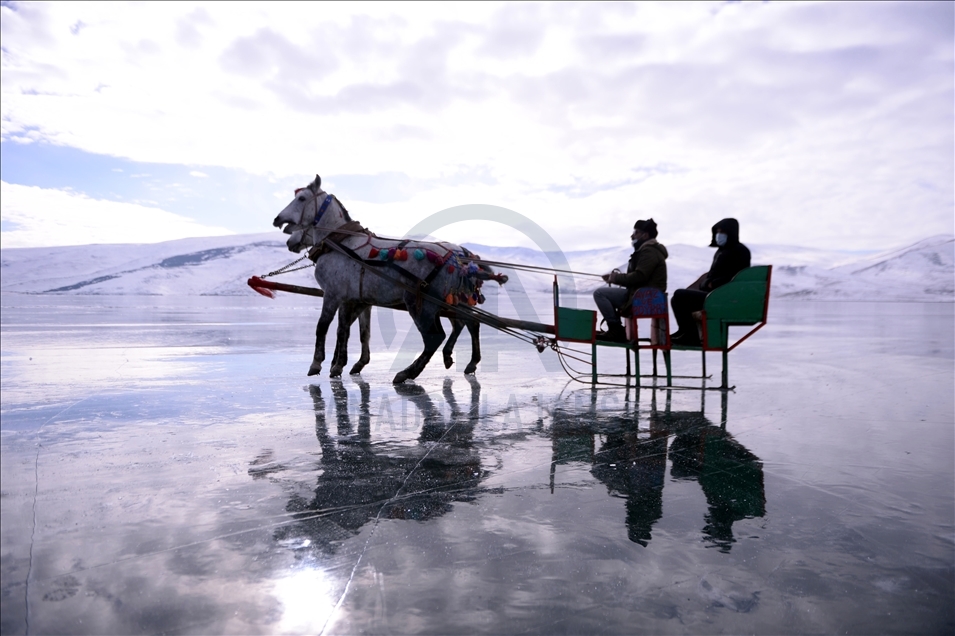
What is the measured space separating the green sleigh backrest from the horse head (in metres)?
5.01

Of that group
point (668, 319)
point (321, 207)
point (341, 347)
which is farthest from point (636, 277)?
point (321, 207)

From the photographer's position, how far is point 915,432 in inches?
227

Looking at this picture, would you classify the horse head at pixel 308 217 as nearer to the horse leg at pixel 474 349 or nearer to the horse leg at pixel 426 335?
the horse leg at pixel 426 335

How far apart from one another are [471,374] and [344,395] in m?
2.63

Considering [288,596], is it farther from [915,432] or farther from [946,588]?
[915,432]

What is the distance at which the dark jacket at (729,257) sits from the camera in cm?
764

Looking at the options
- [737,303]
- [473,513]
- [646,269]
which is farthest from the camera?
[646,269]

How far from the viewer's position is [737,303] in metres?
7.54

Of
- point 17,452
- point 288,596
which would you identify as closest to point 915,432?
point 288,596

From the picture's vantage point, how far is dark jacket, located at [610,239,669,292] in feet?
25.7

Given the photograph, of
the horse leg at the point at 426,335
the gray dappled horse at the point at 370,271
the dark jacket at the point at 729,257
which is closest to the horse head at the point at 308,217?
the gray dappled horse at the point at 370,271

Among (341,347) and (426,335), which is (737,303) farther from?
(341,347)

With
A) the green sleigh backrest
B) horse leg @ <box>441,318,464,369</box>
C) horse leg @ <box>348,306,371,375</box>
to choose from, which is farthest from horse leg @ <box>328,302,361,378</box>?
the green sleigh backrest

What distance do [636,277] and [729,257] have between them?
104 cm
